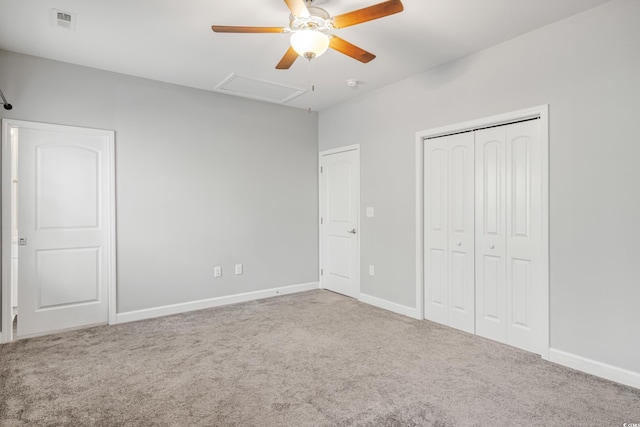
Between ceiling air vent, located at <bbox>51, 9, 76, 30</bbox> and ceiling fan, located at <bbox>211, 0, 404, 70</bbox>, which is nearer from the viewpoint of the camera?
ceiling fan, located at <bbox>211, 0, 404, 70</bbox>

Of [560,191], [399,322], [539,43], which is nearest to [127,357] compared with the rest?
[399,322]

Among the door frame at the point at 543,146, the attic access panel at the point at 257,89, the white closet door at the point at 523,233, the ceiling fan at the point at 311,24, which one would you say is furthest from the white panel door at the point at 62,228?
the white closet door at the point at 523,233

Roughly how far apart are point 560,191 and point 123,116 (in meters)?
A: 4.32

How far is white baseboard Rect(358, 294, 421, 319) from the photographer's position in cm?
400

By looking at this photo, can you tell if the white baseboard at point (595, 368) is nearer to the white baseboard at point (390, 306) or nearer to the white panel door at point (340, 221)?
the white baseboard at point (390, 306)

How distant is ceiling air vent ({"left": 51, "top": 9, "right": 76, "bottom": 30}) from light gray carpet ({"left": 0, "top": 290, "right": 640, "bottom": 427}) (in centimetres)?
274

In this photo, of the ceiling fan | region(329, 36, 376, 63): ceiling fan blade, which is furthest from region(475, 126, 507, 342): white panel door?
the ceiling fan

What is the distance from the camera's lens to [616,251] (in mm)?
2533

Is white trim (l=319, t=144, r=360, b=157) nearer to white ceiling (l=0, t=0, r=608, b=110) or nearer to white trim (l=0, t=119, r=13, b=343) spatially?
white ceiling (l=0, t=0, r=608, b=110)

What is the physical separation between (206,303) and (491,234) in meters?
3.36

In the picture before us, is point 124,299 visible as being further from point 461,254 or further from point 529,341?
point 529,341

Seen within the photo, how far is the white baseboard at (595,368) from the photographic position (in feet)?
8.07

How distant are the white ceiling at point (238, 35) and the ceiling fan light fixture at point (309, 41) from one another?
495 millimetres

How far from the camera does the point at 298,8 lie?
2.12 metres
